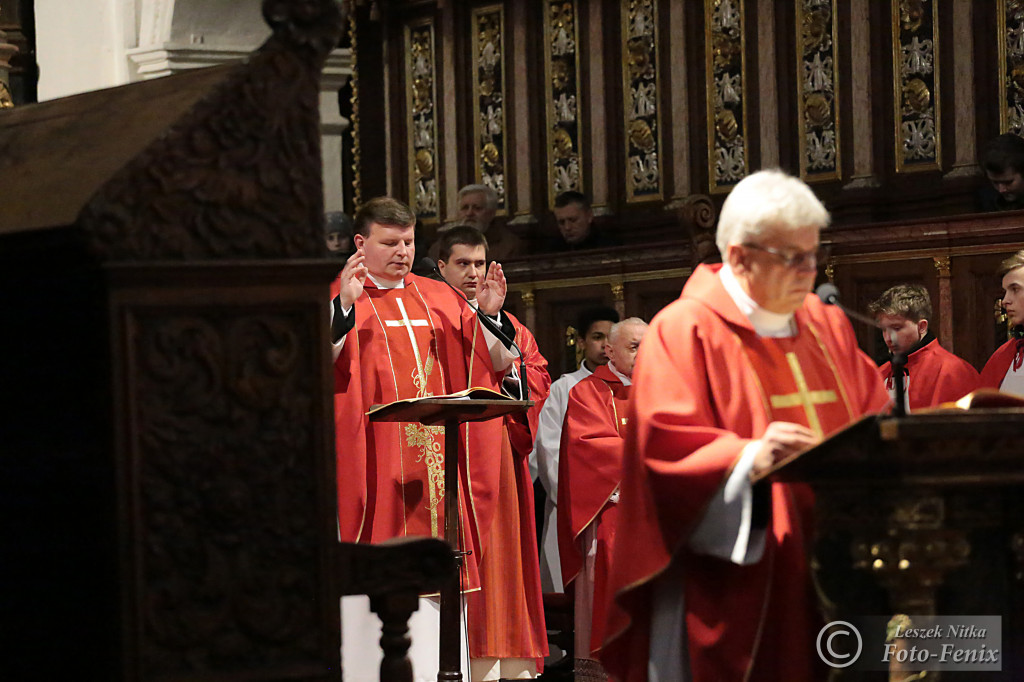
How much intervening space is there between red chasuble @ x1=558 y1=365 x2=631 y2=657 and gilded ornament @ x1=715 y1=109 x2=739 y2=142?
11.2 feet

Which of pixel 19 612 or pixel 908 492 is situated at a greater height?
pixel 908 492

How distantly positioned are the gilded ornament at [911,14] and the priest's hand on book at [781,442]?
676 cm

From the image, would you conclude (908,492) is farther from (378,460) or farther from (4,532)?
(378,460)

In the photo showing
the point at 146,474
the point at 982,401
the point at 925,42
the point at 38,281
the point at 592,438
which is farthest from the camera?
the point at 925,42

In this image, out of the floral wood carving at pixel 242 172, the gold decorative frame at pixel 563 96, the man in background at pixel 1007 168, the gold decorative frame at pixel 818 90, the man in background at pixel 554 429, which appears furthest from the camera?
the gold decorative frame at pixel 563 96

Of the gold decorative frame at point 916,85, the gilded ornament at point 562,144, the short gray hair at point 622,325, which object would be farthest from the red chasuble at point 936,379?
the gilded ornament at point 562,144

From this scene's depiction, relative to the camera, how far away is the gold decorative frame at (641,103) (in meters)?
10.8

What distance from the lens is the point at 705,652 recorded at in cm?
365

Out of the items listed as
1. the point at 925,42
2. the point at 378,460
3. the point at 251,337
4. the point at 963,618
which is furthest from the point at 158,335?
the point at 925,42

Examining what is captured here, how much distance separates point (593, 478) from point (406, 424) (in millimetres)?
1146

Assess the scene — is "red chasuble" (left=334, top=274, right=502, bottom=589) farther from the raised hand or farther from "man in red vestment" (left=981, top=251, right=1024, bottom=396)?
"man in red vestment" (left=981, top=251, right=1024, bottom=396)

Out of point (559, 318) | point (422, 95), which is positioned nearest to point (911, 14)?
point (559, 318)

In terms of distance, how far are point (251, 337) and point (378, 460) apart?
3.65m

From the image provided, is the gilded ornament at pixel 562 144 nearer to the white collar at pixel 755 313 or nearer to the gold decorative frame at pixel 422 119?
the gold decorative frame at pixel 422 119
